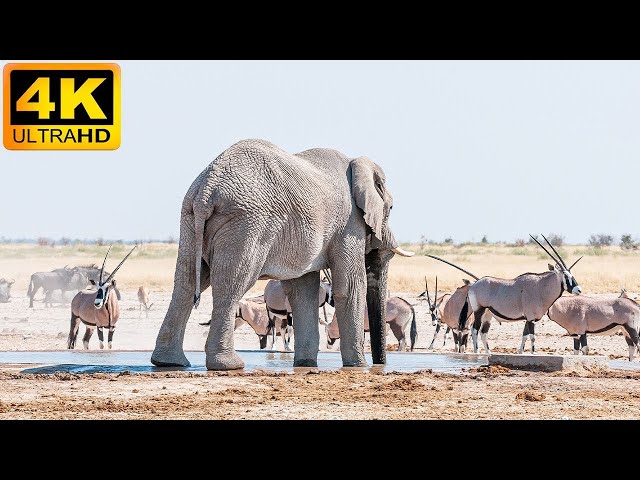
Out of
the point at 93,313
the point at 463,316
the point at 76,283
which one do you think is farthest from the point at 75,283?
the point at 463,316

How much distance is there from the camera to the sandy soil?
1049 centimetres

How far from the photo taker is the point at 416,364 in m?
15.6

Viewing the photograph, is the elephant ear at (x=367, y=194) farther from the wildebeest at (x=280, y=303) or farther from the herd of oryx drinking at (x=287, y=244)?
the wildebeest at (x=280, y=303)

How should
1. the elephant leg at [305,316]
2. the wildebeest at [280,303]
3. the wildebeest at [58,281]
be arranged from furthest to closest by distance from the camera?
the wildebeest at [58,281] → the wildebeest at [280,303] → the elephant leg at [305,316]

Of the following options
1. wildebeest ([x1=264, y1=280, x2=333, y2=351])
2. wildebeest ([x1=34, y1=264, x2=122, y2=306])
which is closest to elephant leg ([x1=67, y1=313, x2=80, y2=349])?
wildebeest ([x1=264, y1=280, x2=333, y2=351])

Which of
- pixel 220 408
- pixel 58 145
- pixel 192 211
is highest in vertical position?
pixel 58 145

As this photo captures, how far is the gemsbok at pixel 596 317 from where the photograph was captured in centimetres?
1902

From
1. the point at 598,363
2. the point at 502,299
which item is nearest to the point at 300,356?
the point at 598,363

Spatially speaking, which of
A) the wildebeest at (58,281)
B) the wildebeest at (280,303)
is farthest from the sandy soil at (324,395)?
the wildebeest at (58,281)

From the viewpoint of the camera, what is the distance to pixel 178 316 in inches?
548

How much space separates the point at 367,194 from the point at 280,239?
157 centimetres

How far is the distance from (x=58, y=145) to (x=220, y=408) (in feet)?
25.7

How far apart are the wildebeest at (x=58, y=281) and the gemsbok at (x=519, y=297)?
17.9m

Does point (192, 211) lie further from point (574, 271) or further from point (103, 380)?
point (574, 271)
